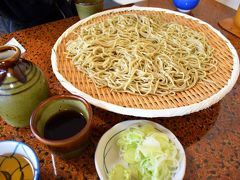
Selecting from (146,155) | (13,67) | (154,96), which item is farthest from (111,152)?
(13,67)

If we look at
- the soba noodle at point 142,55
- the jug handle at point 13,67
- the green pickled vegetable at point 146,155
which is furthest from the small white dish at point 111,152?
the jug handle at point 13,67

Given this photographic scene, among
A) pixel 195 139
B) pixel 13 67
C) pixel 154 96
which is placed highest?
pixel 13 67

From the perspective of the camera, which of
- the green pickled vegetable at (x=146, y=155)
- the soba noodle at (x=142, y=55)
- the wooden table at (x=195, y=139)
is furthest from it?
the soba noodle at (x=142, y=55)

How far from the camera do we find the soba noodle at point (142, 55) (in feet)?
2.95

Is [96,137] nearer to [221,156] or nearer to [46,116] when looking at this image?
[46,116]

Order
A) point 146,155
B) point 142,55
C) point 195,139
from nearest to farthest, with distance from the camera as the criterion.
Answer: point 146,155 < point 195,139 < point 142,55

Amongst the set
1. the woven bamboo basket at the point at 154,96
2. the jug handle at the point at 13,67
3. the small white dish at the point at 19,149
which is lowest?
the small white dish at the point at 19,149

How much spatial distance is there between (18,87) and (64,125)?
185 millimetres

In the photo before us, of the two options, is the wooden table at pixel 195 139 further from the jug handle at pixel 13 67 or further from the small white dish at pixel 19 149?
the jug handle at pixel 13 67

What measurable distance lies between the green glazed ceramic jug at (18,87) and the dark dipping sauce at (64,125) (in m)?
0.10

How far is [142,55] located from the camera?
99cm

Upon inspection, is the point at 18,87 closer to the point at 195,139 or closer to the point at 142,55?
the point at 142,55

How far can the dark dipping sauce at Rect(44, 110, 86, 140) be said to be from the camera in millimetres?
685

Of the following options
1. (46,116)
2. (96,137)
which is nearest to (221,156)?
(96,137)
